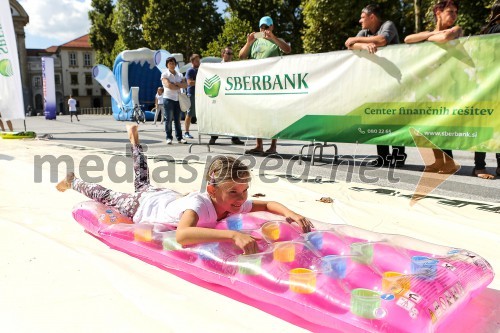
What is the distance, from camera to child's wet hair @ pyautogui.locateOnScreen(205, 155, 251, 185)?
2.41 meters

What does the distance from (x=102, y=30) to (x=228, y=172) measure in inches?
2112

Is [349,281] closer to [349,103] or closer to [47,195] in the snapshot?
[47,195]

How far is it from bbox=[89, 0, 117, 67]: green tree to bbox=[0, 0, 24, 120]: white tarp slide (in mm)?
41158

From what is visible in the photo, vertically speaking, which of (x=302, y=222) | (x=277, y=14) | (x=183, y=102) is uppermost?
(x=277, y=14)

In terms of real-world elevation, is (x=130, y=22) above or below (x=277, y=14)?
above

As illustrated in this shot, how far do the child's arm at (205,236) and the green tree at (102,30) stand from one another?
50.8 m

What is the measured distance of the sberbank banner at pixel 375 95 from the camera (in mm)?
4797

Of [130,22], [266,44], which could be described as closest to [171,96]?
[266,44]

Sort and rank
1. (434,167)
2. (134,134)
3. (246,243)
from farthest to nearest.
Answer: (434,167), (134,134), (246,243)

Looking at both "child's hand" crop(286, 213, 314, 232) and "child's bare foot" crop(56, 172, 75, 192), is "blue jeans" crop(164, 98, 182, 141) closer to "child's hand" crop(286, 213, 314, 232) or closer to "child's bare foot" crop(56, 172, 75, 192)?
"child's bare foot" crop(56, 172, 75, 192)

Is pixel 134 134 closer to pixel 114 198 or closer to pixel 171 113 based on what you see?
pixel 114 198

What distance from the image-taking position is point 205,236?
2.24 metres

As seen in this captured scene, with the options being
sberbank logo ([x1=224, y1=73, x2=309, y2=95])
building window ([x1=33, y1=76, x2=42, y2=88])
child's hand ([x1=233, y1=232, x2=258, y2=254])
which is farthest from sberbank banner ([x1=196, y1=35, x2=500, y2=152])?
building window ([x1=33, y1=76, x2=42, y2=88])

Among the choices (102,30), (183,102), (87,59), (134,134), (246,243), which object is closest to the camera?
(246,243)
